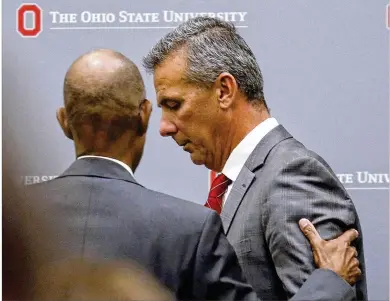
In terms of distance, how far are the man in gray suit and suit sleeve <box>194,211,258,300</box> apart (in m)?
0.07

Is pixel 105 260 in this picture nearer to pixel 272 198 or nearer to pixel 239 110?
pixel 272 198

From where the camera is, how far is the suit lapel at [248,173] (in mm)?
1598

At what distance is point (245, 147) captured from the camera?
5.49ft

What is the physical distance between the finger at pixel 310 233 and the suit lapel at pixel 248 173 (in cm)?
16

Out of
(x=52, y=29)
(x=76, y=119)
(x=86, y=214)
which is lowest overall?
(x=86, y=214)

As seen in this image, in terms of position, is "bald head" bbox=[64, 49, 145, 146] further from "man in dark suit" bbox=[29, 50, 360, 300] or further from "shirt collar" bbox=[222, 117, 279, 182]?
"shirt collar" bbox=[222, 117, 279, 182]

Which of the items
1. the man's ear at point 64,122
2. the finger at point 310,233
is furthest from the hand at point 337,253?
the man's ear at point 64,122

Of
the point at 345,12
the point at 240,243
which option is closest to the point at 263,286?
the point at 240,243

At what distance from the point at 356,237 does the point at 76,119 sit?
603mm

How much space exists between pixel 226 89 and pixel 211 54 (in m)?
0.08

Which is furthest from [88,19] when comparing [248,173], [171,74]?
[248,173]

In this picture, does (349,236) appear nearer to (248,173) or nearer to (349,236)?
(349,236)

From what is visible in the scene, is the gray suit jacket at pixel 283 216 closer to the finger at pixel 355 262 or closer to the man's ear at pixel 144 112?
the finger at pixel 355 262

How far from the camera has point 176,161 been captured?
196cm
